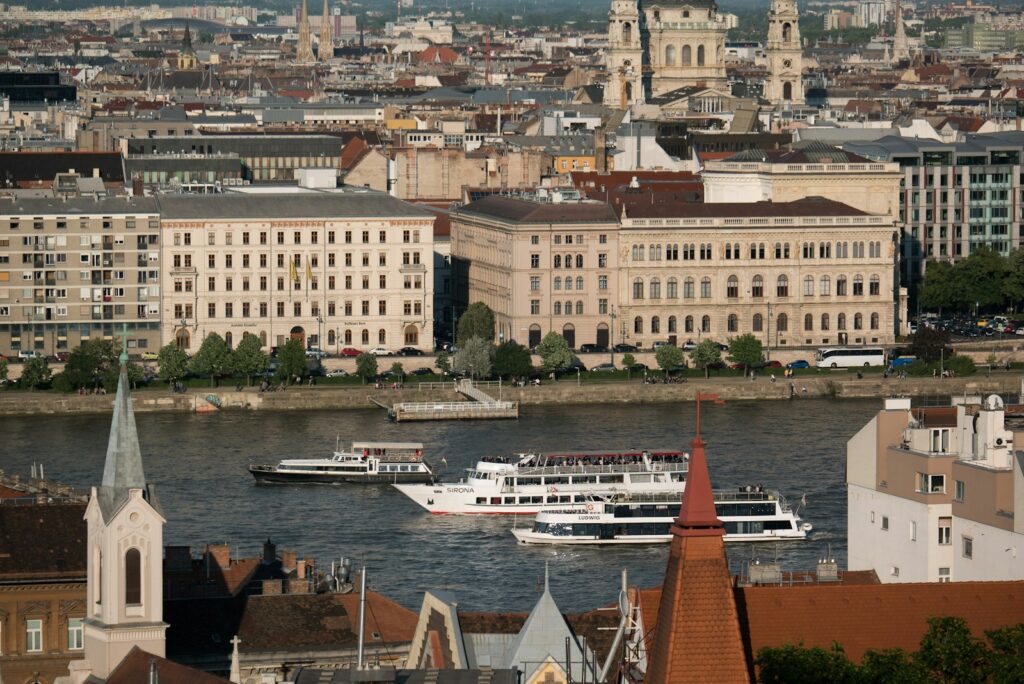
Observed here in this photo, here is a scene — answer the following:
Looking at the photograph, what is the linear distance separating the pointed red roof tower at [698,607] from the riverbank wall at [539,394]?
137 ft

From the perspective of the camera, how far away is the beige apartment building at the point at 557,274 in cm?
6975

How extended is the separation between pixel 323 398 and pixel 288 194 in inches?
353

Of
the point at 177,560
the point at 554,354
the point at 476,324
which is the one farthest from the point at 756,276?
the point at 177,560

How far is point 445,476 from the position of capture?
169ft

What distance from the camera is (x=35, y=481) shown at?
3734 centimetres

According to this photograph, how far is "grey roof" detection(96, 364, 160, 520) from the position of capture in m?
26.5

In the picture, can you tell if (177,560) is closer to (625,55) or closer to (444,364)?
(444,364)

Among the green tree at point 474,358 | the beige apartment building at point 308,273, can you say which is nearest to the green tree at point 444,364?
the green tree at point 474,358

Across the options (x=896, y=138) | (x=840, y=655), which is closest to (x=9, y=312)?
(x=896, y=138)

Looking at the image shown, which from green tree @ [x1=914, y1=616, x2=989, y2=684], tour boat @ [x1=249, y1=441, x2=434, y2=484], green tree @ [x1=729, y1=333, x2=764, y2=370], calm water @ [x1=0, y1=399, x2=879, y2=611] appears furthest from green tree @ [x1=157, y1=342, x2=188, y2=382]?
green tree @ [x1=914, y1=616, x2=989, y2=684]

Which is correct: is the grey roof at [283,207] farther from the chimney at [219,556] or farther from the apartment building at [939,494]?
the apartment building at [939,494]

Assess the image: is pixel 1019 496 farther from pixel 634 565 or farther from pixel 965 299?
pixel 965 299

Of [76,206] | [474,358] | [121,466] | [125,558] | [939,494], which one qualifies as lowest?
[474,358]

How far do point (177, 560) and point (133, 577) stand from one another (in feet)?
18.3
